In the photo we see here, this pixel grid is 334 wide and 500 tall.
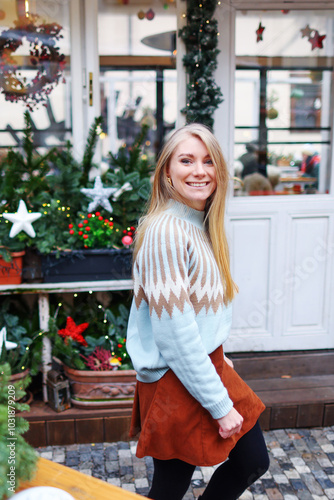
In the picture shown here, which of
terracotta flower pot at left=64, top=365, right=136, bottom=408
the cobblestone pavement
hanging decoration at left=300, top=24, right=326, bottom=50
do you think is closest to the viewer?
the cobblestone pavement

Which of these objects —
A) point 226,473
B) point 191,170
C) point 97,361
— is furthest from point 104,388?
point 191,170

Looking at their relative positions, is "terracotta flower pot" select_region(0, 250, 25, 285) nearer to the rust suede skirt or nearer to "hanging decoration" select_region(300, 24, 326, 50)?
the rust suede skirt

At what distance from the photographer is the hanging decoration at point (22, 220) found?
2645 mm

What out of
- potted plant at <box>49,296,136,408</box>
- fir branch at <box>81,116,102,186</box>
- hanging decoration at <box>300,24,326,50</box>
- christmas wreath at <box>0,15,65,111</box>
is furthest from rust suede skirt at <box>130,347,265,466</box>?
hanging decoration at <box>300,24,326,50</box>

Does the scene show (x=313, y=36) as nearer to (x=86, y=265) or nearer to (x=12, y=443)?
(x=86, y=265)

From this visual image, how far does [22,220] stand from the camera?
8.70 ft

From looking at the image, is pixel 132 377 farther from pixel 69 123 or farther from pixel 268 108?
pixel 268 108

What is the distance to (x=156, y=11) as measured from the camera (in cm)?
315

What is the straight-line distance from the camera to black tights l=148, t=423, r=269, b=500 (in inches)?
65.3

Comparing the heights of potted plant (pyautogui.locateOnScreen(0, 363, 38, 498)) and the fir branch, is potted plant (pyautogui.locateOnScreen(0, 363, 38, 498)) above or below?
below

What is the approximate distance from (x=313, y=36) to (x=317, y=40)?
3cm

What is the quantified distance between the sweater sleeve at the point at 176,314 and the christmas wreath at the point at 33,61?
1.96 meters

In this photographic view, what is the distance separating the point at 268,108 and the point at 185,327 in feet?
7.50

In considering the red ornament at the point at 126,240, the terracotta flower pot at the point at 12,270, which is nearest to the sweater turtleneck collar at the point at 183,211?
the red ornament at the point at 126,240
